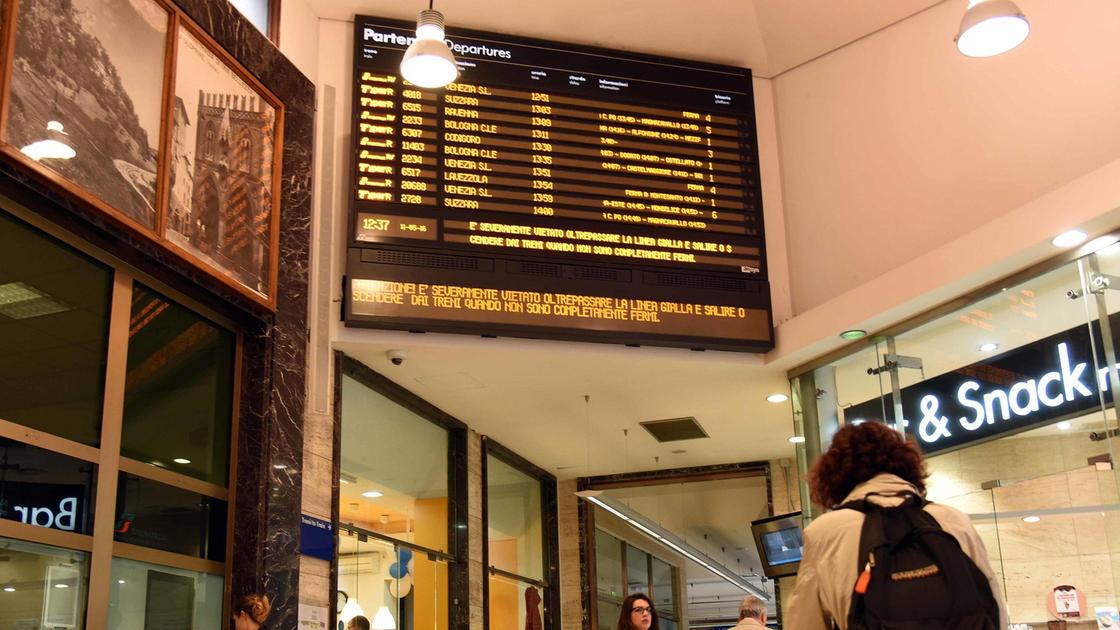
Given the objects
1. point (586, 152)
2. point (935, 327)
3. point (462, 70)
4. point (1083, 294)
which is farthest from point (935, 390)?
point (462, 70)

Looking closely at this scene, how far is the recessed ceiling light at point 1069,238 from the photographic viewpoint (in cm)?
556

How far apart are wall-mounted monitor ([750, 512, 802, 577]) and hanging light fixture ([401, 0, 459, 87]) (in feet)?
15.7

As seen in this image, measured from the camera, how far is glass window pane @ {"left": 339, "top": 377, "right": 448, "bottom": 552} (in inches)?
297

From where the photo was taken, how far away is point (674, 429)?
9625 mm

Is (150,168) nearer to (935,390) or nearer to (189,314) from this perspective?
(189,314)

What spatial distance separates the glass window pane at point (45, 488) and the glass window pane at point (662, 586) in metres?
10.2

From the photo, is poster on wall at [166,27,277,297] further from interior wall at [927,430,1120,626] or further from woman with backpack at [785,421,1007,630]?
interior wall at [927,430,1120,626]

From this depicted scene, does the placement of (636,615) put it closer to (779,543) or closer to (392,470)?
(392,470)

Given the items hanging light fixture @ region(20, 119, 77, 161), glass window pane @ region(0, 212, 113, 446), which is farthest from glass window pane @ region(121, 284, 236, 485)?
hanging light fixture @ region(20, 119, 77, 161)

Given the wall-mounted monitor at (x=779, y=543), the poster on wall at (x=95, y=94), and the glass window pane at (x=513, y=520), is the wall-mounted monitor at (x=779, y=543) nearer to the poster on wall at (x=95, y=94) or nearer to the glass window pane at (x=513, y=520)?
the glass window pane at (x=513, y=520)

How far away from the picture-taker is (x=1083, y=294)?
226 inches

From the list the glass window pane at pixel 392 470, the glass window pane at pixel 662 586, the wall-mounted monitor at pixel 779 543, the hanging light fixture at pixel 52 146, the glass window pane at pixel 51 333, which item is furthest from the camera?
the glass window pane at pixel 662 586

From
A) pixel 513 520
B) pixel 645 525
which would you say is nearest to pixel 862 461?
pixel 645 525

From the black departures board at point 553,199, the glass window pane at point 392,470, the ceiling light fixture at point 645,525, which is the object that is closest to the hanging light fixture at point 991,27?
the black departures board at point 553,199
